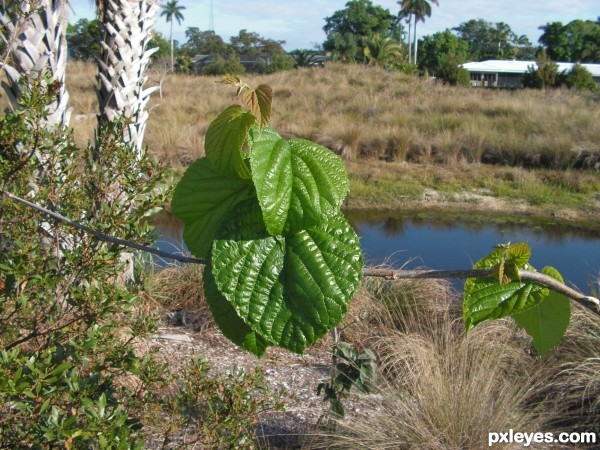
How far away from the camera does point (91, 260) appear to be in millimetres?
1812

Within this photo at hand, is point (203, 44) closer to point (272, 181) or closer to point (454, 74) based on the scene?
point (454, 74)

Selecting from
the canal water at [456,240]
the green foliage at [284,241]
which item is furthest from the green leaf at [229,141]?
the canal water at [456,240]

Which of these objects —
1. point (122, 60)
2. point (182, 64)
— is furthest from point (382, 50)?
point (122, 60)

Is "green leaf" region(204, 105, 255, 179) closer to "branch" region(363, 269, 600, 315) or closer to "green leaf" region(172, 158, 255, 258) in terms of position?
"green leaf" region(172, 158, 255, 258)

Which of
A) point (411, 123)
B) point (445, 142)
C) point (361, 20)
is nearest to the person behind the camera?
point (445, 142)

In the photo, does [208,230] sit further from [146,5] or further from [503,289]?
[146,5]

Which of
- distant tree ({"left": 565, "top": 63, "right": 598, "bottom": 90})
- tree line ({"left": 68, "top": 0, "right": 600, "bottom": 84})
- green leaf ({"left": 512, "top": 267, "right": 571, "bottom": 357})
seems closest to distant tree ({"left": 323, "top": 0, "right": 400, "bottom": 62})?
tree line ({"left": 68, "top": 0, "right": 600, "bottom": 84})

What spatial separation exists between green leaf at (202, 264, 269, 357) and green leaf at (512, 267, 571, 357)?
30cm

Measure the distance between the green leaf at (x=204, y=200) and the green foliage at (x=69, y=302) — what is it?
72 centimetres

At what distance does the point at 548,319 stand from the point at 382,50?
38089mm

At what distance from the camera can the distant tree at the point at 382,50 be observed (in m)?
36.9

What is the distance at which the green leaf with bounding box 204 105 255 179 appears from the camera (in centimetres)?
63

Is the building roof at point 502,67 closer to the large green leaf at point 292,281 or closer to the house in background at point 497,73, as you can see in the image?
the house in background at point 497,73

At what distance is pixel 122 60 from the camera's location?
13.9ft
